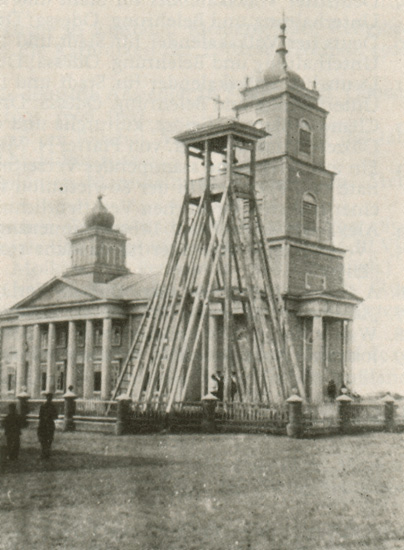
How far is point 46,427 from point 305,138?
28206 mm

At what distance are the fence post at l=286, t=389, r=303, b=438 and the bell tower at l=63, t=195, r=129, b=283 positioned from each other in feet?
144

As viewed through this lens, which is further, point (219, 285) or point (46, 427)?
point (219, 285)

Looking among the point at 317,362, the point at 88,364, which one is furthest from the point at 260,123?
the point at 88,364

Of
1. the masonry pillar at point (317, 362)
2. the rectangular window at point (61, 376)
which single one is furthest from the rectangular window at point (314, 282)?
the rectangular window at point (61, 376)

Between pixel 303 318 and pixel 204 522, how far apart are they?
97.5 ft

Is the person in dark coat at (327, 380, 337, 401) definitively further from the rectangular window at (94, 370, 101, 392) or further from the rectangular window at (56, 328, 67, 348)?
the rectangular window at (56, 328, 67, 348)

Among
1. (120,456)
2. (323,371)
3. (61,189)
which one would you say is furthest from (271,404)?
(323,371)

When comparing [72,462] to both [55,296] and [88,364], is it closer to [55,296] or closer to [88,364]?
[88,364]

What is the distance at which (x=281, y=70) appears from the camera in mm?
38906

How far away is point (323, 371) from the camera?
37469 millimetres

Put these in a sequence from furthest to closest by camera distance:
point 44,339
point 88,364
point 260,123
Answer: point 44,339 → point 88,364 → point 260,123

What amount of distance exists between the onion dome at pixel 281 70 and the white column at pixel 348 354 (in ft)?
44.3

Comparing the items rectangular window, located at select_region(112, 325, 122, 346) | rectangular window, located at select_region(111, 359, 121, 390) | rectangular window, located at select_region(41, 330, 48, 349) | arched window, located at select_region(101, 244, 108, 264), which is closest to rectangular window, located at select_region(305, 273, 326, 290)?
rectangular window, located at select_region(112, 325, 122, 346)

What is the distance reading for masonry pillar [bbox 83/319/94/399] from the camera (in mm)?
44031
